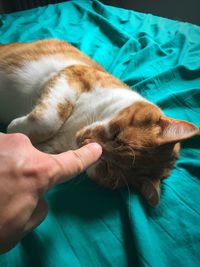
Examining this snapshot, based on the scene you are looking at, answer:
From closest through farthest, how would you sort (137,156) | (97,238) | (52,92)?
(97,238) → (137,156) → (52,92)

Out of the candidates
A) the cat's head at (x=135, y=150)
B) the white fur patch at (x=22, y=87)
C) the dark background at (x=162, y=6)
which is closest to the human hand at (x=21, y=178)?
the cat's head at (x=135, y=150)

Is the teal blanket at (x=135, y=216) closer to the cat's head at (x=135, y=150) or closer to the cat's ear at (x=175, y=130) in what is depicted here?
the cat's head at (x=135, y=150)

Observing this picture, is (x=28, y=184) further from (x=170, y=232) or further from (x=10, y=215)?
(x=170, y=232)

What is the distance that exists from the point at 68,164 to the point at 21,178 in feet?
0.44

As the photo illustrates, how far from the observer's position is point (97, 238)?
3.29 feet

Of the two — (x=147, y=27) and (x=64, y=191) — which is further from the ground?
(x=147, y=27)

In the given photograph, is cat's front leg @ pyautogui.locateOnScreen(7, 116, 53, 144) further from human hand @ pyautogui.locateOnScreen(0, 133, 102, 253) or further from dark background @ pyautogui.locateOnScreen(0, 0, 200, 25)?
dark background @ pyautogui.locateOnScreen(0, 0, 200, 25)

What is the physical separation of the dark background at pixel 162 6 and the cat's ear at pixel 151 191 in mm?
2967

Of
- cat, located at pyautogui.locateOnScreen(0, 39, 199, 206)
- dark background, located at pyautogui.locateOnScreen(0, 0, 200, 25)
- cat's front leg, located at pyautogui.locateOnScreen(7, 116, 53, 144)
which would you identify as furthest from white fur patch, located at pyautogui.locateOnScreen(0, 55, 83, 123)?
dark background, located at pyautogui.locateOnScreen(0, 0, 200, 25)

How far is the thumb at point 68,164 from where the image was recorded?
0.74 metres

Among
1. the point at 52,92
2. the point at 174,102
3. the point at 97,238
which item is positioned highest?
the point at 52,92

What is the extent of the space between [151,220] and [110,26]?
1.62 meters

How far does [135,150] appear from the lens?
1116mm

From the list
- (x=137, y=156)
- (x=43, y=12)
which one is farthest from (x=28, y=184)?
(x=43, y=12)
